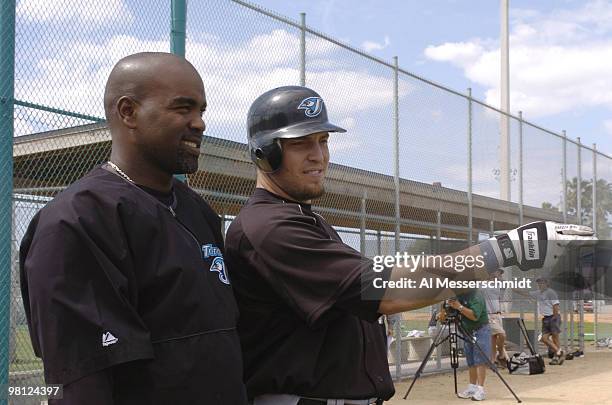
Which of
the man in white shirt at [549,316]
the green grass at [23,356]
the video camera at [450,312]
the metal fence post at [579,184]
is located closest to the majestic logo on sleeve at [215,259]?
the green grass at [23,356]

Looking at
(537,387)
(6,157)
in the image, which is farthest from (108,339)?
(537,387)

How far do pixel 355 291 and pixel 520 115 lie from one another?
13679 mm

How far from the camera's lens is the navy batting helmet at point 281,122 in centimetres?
282

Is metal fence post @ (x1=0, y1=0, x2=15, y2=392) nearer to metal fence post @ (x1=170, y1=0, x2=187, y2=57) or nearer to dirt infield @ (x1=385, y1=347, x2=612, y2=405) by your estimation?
metal fence post @ (x1=170, y1=0, x2=187, y2=57)

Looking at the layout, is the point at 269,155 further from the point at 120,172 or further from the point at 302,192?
the point at 120,172

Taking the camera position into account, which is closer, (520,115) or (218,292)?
(218,292)

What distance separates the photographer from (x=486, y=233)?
47.1ft

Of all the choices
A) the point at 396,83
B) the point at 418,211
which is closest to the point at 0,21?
the point at 396,83

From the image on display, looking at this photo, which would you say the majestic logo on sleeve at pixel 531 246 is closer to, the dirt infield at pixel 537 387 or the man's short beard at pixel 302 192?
the man's short beard at pixel 302 192

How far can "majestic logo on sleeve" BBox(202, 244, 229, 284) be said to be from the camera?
2.20m

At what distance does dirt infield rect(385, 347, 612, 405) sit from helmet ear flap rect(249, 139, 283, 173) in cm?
810

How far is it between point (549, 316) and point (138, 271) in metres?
15.4

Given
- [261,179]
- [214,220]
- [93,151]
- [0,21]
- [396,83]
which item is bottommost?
[214,220]

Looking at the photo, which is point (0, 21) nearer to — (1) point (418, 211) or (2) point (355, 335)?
(2) point (355, 335)
